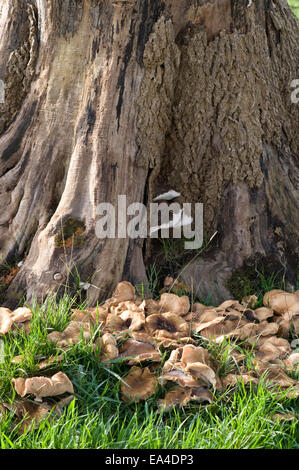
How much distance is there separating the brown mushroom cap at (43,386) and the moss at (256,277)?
5.40 ft

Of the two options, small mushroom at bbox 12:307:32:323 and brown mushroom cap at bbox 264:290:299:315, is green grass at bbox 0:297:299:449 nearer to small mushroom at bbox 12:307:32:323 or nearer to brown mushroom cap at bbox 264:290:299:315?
small mushroom at bbox 12:307:32:323

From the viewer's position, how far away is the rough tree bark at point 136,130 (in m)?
3.60

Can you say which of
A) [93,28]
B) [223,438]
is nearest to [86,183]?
A: [93,28]

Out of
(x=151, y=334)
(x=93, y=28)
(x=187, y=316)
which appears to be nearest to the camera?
(x=151, y=334)

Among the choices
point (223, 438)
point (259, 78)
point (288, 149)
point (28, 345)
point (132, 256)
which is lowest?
point (223, 438)

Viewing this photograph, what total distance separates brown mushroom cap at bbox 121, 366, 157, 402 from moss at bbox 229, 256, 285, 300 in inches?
49.7

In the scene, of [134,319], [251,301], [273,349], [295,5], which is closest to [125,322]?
[134,319]

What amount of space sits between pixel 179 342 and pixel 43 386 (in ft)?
2.75

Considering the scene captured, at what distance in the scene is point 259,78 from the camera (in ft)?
13.2

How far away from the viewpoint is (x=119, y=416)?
2.74 meters

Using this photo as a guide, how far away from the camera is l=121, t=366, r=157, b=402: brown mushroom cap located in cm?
277

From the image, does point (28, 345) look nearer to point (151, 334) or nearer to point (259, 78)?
point (151, 334)

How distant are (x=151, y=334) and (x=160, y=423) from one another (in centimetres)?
60

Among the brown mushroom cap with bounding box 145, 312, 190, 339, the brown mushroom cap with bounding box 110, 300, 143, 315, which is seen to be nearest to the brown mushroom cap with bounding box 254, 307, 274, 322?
the brown mushroom cap with bounding box 145, 312, 190, 339
